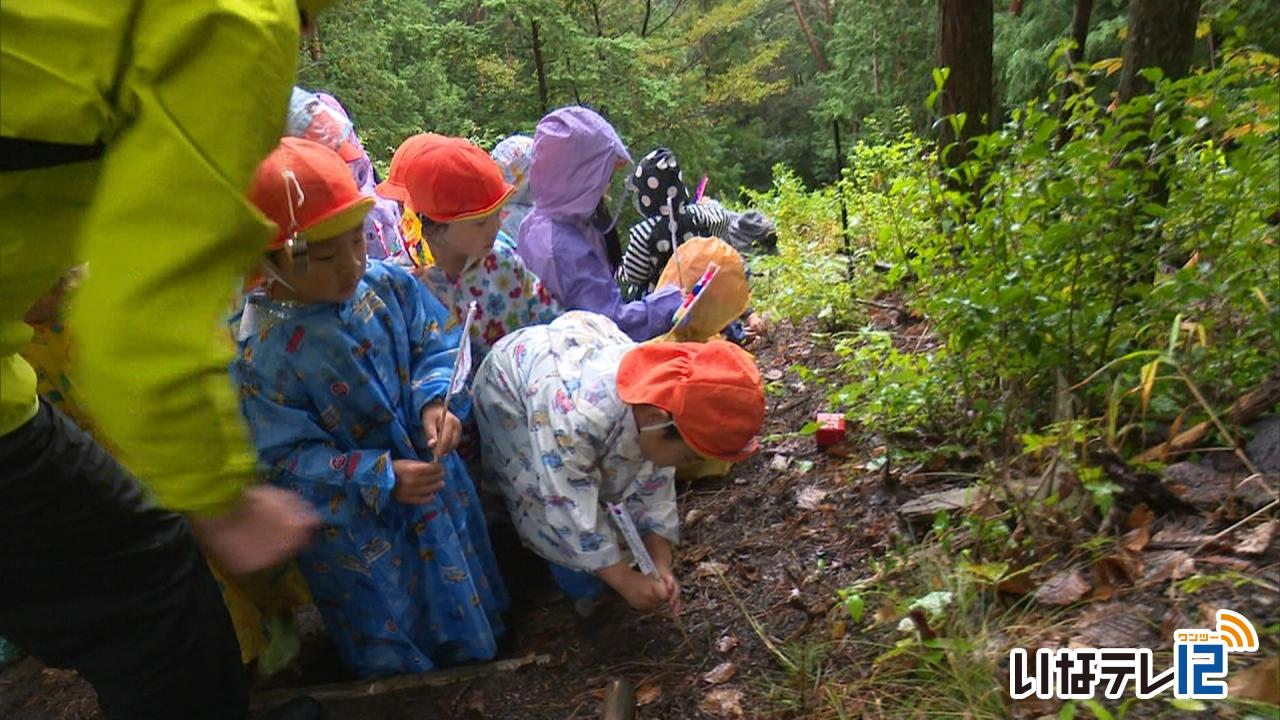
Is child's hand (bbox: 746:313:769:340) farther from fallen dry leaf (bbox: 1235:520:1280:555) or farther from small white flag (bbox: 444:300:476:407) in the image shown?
fallen dry leaf (bbox: 1235:520:1280:555)

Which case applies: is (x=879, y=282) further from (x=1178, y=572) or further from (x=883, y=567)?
(x=1178, y=572)

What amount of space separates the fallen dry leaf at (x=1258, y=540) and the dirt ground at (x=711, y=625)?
2 centimetres

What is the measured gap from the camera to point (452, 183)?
9.36 ft

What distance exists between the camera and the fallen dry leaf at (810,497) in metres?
2.99

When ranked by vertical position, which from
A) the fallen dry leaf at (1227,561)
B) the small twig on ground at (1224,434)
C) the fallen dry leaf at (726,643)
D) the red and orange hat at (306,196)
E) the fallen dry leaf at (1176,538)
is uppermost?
the red and orange hat at (306,196)

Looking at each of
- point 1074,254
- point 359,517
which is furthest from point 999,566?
point 359,517

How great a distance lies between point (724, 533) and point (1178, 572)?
1538mm

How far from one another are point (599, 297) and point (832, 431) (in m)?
1.31

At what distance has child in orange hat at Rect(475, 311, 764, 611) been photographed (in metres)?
2.18

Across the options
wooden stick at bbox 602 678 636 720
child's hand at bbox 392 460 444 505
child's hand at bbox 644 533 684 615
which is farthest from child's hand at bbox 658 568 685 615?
child's hand at bbox 392 460 444 505

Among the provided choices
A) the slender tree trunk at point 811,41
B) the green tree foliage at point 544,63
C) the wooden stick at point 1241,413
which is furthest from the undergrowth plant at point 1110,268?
the slender tree trunk at point 811,41

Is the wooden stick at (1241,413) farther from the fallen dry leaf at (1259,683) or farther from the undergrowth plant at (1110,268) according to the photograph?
the fallen dry leaf at (1259,683)

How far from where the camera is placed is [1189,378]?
7.06 ft

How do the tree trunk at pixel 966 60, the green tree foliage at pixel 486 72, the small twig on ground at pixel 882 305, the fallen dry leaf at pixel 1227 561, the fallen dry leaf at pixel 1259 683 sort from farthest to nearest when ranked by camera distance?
the green tree foliage at pixel 486 72 < the tree trunk at pixel 966 60 < the small twig on ground at pixel 882 305 < the fallen dry leaf at pixel 1227 561 < the fallen dry leaf at pixel 1259 683
